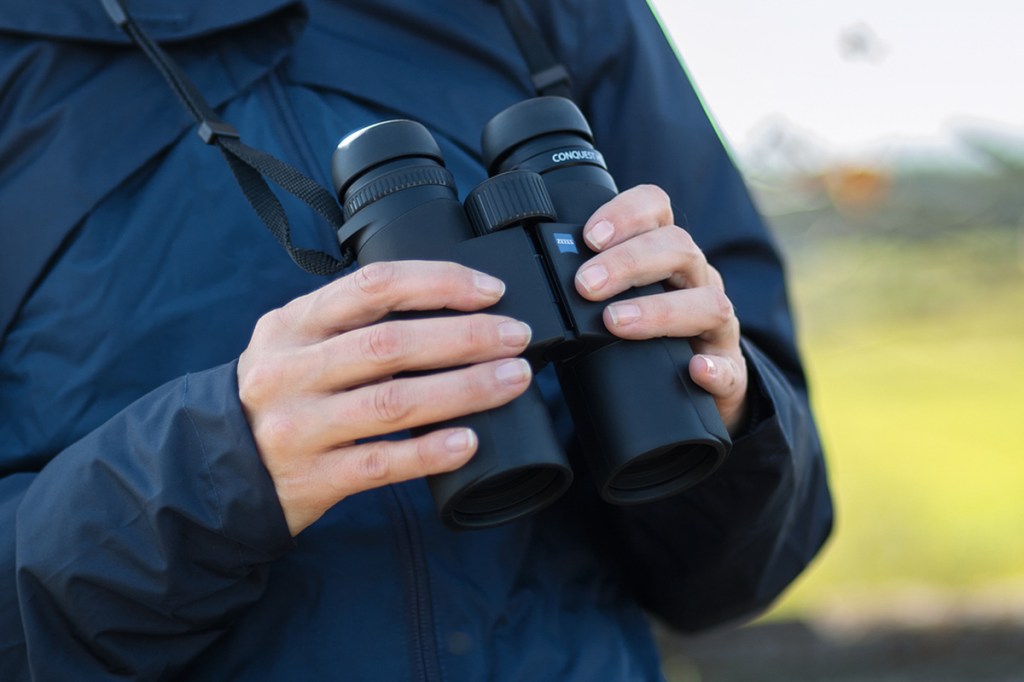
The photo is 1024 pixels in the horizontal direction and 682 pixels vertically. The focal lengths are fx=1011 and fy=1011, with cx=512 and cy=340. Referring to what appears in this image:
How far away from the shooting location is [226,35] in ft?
A: 3.45

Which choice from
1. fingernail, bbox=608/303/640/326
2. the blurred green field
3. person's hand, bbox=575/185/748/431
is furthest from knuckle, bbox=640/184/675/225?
the blurred green field

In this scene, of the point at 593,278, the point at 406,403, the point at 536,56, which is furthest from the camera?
the point at 536,56

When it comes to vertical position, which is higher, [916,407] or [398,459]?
[398,459]

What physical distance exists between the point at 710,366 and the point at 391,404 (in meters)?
0.29

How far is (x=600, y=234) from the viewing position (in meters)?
0.89

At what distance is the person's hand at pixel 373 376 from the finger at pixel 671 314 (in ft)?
0.32

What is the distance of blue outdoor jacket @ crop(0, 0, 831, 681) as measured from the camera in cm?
85

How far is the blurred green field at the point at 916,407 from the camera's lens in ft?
9.02

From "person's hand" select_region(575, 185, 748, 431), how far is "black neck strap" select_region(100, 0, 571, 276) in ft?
0.75

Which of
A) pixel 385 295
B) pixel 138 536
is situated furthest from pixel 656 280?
pixel 138 536

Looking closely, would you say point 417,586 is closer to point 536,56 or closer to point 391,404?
point 391,404

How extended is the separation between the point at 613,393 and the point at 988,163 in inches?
127

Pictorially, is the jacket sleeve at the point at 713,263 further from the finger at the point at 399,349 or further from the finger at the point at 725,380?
the finger at the point at 399,349

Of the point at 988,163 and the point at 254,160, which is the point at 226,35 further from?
the point at 988,163
